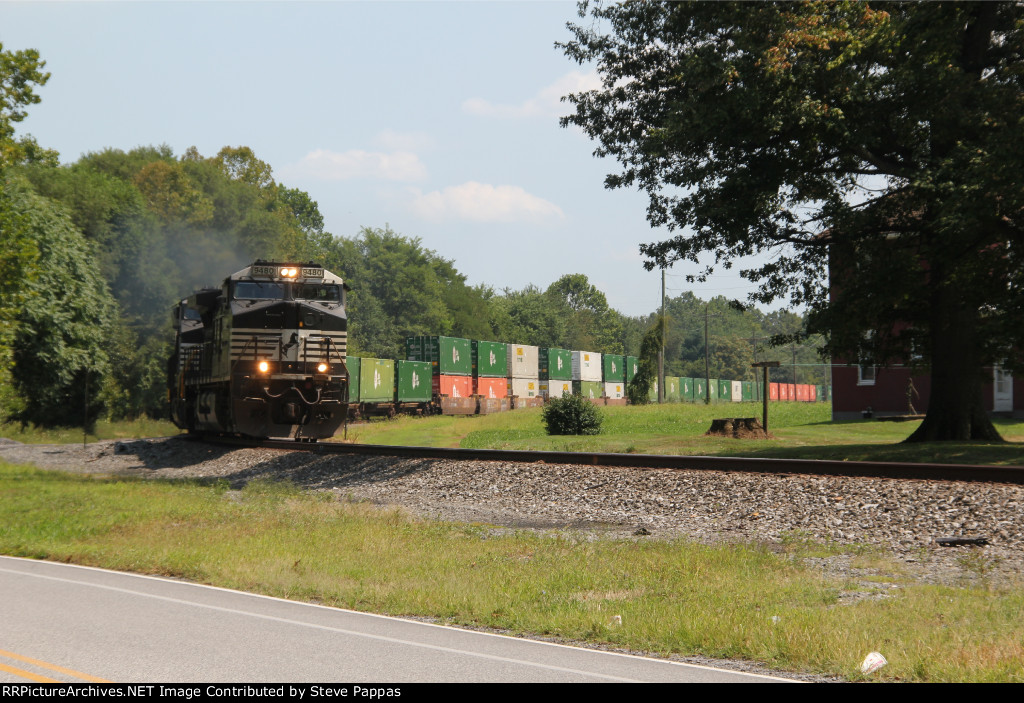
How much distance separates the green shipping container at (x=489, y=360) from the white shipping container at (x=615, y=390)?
14.6 m

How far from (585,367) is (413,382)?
21763mm

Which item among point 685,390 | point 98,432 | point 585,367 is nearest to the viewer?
point 98,432

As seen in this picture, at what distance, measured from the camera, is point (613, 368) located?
3056 inches

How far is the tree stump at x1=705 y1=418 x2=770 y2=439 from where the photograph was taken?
97.7 feet

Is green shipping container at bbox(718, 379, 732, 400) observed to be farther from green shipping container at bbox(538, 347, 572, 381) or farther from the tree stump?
the tree stump

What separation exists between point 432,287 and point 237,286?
9423cm

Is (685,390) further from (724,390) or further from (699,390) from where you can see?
(724,390)

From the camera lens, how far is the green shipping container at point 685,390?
81.9 meters

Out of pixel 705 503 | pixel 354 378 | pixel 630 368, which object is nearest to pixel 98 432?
pixel 354 378

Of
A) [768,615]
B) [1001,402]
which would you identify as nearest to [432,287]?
[1001,402]

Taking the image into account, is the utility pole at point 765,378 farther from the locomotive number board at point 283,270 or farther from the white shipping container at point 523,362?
the white shipping container at point 523,362

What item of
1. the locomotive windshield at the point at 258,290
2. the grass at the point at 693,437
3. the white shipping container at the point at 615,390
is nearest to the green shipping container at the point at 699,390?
the white shipping container at the point at 615,390

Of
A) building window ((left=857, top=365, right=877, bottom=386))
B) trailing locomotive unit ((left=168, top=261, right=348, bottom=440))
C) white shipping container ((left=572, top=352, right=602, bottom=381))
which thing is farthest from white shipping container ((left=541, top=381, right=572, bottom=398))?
trailing locomotive unit ((left=168, top=261, right=348, bottom=440))

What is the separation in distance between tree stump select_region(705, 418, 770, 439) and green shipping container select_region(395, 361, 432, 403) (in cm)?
2518
